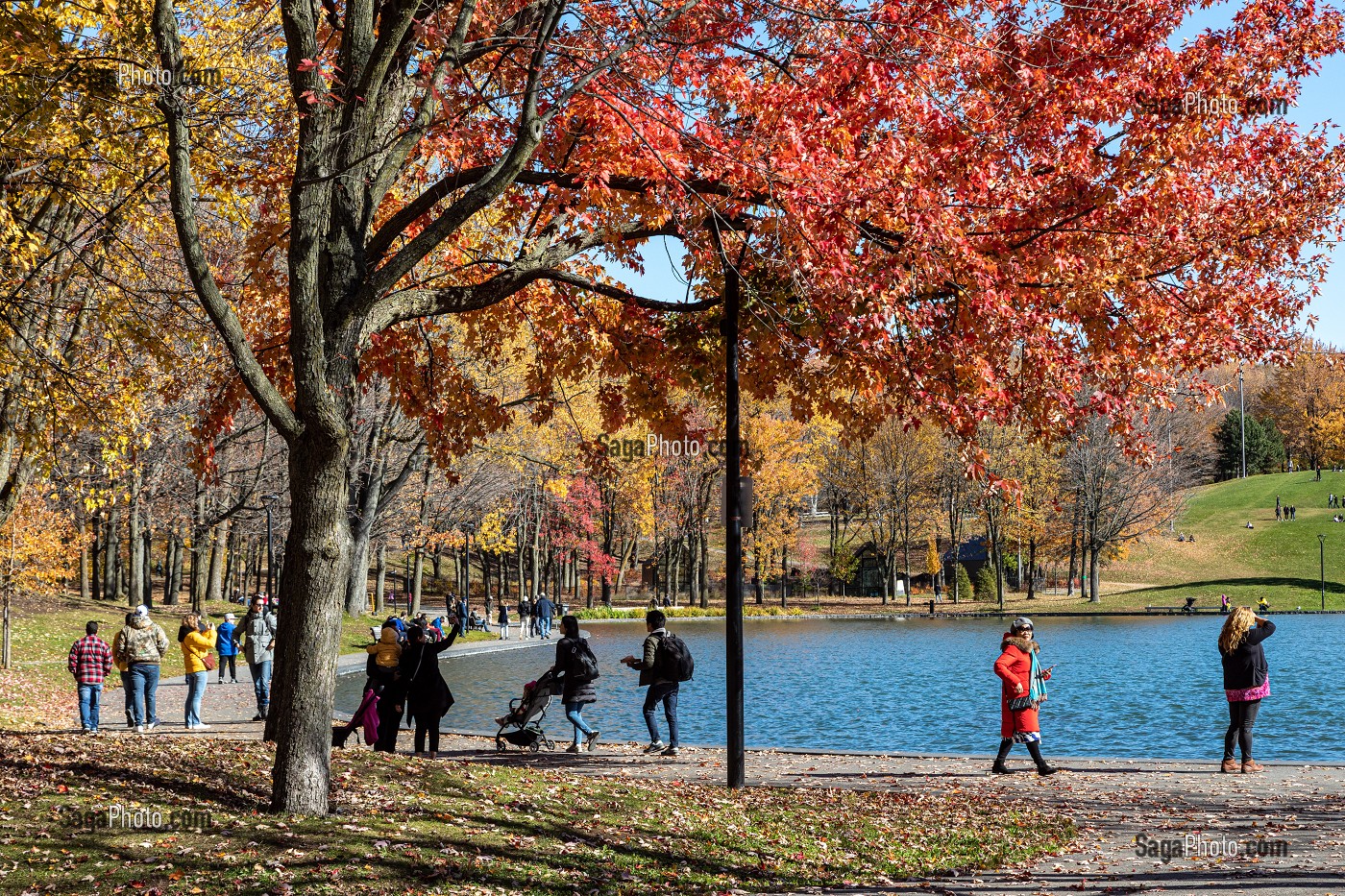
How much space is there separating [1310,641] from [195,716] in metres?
→ 38.8

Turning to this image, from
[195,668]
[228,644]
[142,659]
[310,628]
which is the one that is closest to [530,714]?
[195,668]

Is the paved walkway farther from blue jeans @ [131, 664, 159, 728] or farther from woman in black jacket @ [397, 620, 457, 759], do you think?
→ woman in black jacket @ [397, 620, 457, 759]

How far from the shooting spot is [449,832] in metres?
8.30

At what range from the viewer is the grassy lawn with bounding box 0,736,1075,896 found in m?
7.02

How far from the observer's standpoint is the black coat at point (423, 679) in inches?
564

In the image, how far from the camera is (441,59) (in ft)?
27.7

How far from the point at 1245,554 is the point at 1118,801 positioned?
80163 mm

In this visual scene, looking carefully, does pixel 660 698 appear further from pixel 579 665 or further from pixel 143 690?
pixel 143 690

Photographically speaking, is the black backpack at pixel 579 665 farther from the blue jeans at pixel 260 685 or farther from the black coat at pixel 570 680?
the blue jeans at pixel 260 685

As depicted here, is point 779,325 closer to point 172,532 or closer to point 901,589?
point 172,532

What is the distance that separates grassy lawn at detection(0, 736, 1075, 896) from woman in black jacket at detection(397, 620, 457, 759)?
9.31ft

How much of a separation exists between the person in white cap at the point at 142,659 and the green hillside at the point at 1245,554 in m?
59.3

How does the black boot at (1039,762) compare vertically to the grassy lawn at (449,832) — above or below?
below

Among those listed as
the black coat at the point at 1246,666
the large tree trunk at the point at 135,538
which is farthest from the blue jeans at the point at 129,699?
the large tree trunk at the point at 135,538
